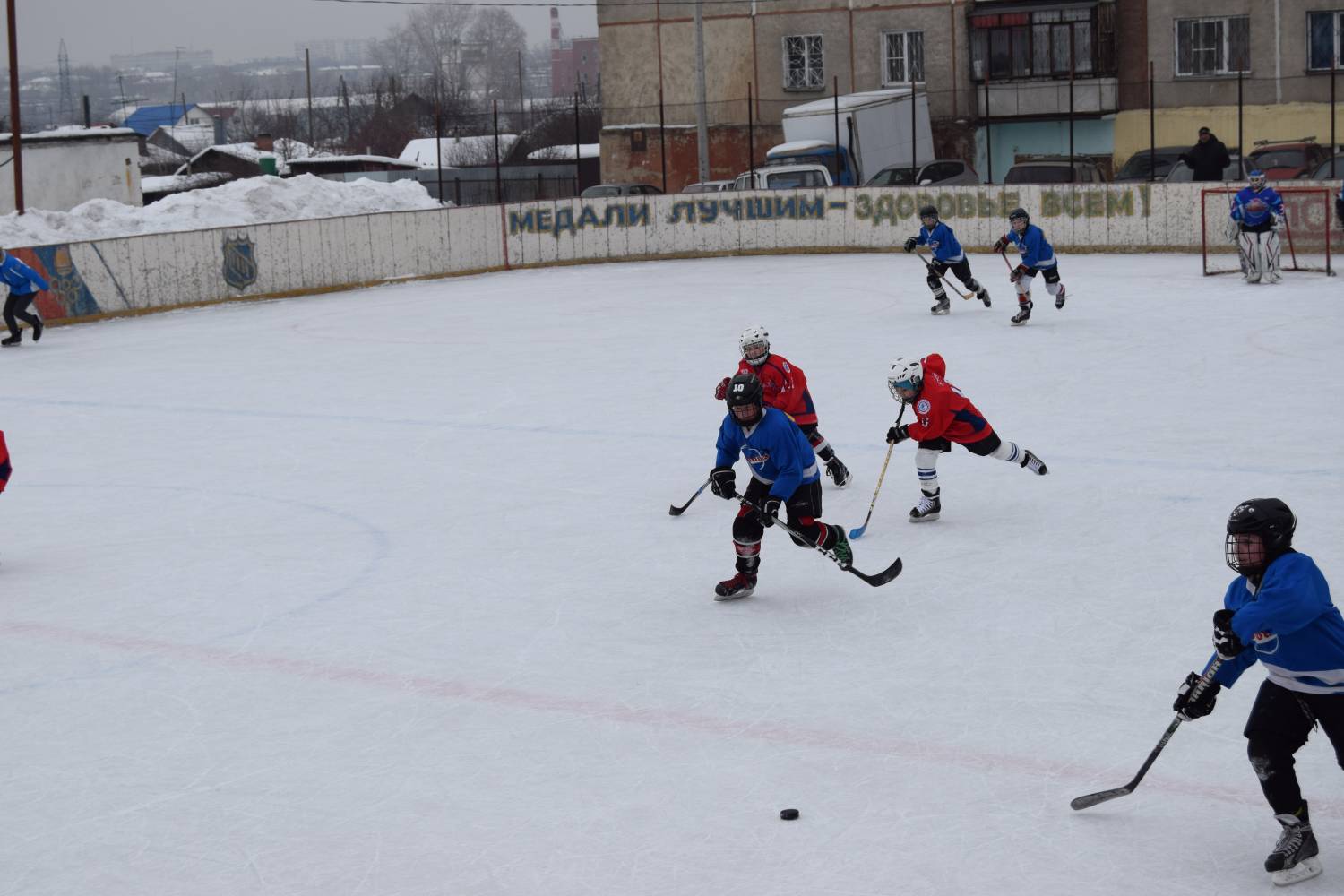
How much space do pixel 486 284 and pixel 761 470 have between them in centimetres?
1527

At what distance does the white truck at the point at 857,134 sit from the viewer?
28.5 meters

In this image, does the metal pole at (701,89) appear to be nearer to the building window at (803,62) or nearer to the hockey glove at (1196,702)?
the building window at (803,62)

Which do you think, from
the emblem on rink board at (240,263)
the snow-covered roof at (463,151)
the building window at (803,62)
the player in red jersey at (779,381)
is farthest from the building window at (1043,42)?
the player in red jersey at (779,381)

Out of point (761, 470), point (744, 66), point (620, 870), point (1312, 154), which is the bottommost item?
point (620, 870)

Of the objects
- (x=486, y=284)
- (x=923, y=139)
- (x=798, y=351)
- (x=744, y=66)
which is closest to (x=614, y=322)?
(x=798, y=351)

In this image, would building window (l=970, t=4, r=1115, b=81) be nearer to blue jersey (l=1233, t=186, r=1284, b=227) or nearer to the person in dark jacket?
the person in dark jacket

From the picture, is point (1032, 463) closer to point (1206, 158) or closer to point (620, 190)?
point (1206, 158)

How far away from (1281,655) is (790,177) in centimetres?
2204

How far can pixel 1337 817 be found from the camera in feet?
15.2

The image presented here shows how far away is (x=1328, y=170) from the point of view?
2283cm

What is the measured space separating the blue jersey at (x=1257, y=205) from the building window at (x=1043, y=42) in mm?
17009

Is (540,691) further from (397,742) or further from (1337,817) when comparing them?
(1337,817)

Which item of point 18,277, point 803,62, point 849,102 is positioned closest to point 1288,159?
point 849,102

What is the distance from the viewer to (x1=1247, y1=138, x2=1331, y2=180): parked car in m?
24.5
